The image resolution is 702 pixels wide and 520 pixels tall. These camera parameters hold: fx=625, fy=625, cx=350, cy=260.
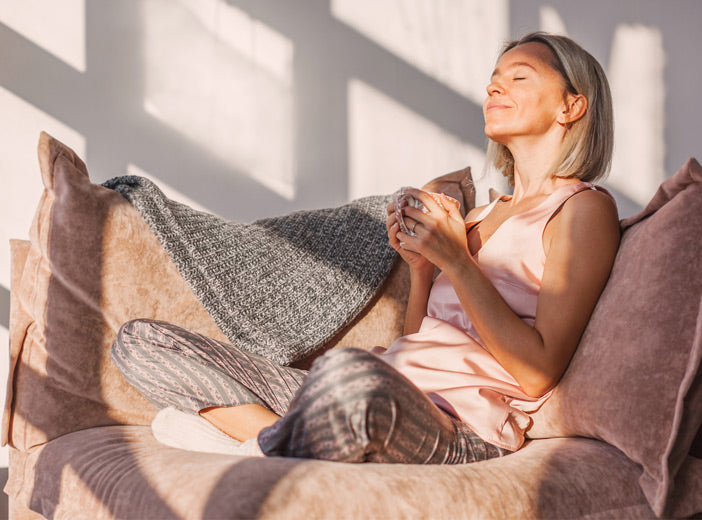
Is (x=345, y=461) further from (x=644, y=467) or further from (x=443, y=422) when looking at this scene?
(x=644, y=467)

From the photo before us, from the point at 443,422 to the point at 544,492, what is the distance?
0.18 meters

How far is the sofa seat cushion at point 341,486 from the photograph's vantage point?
0.73 meters

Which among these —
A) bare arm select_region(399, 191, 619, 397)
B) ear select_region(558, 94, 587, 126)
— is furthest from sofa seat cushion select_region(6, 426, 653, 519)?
ear select_region(558, 94, 587, 126)

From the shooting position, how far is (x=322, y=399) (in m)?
0.85

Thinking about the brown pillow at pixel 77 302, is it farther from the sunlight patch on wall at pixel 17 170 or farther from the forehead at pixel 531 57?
the forehead at pixel 531 57

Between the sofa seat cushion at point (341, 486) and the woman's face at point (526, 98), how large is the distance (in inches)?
26.9

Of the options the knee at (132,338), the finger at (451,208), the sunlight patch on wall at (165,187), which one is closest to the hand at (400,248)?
the finger at (451,208)

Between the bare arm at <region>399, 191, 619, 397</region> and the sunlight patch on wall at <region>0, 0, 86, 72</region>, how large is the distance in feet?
4.68

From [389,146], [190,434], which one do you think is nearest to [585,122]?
[389,146]

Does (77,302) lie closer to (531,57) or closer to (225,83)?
(225,83)

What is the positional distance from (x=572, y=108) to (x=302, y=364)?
34.0 inches

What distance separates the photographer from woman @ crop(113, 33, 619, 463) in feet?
2.93

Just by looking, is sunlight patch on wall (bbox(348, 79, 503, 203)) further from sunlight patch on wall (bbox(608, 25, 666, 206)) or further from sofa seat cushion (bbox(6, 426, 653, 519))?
sofa seat cushion (bbox(6, 426, 653, 519))

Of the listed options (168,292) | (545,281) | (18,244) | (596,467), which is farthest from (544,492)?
(18,244)
